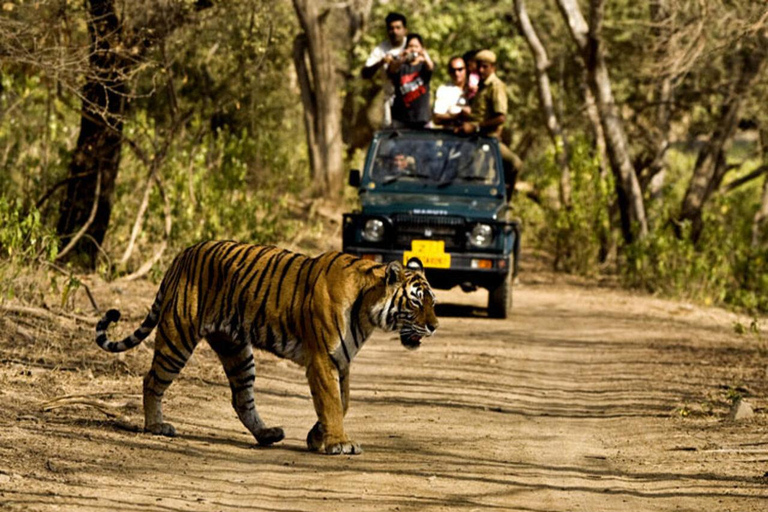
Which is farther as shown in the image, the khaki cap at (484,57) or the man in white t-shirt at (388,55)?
the man in white t-shirt at (388,55)

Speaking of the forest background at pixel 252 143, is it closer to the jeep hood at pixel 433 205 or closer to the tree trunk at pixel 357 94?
the jeep hood at pixel 433 205

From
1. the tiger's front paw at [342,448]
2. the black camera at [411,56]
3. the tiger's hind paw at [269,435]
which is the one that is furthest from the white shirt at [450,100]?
the tiger's front paw at [342,448]

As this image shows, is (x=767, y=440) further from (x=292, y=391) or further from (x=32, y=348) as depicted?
(x=32, y=348)

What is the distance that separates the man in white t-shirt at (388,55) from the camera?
667 inches

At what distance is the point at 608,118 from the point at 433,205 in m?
5.96

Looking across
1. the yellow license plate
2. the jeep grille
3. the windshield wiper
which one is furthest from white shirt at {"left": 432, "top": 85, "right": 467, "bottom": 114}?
the yellow license plate

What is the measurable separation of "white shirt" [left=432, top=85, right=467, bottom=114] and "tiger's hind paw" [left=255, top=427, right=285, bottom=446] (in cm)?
917

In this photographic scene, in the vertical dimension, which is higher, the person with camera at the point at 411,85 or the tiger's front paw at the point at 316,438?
the person with camera at the point at 411,85

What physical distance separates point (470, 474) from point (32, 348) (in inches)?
177

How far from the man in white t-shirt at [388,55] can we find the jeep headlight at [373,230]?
218 centimetres

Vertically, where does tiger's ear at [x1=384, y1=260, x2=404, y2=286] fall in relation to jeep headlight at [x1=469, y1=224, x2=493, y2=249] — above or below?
above

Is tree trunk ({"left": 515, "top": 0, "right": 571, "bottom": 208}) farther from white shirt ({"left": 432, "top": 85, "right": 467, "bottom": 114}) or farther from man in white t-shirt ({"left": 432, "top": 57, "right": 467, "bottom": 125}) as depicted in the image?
white shirt ({"left": 432, "top": 85, "right": 467, "bottom": 114})

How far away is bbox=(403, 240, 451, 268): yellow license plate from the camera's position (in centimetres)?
1469

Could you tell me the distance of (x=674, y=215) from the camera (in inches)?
842
